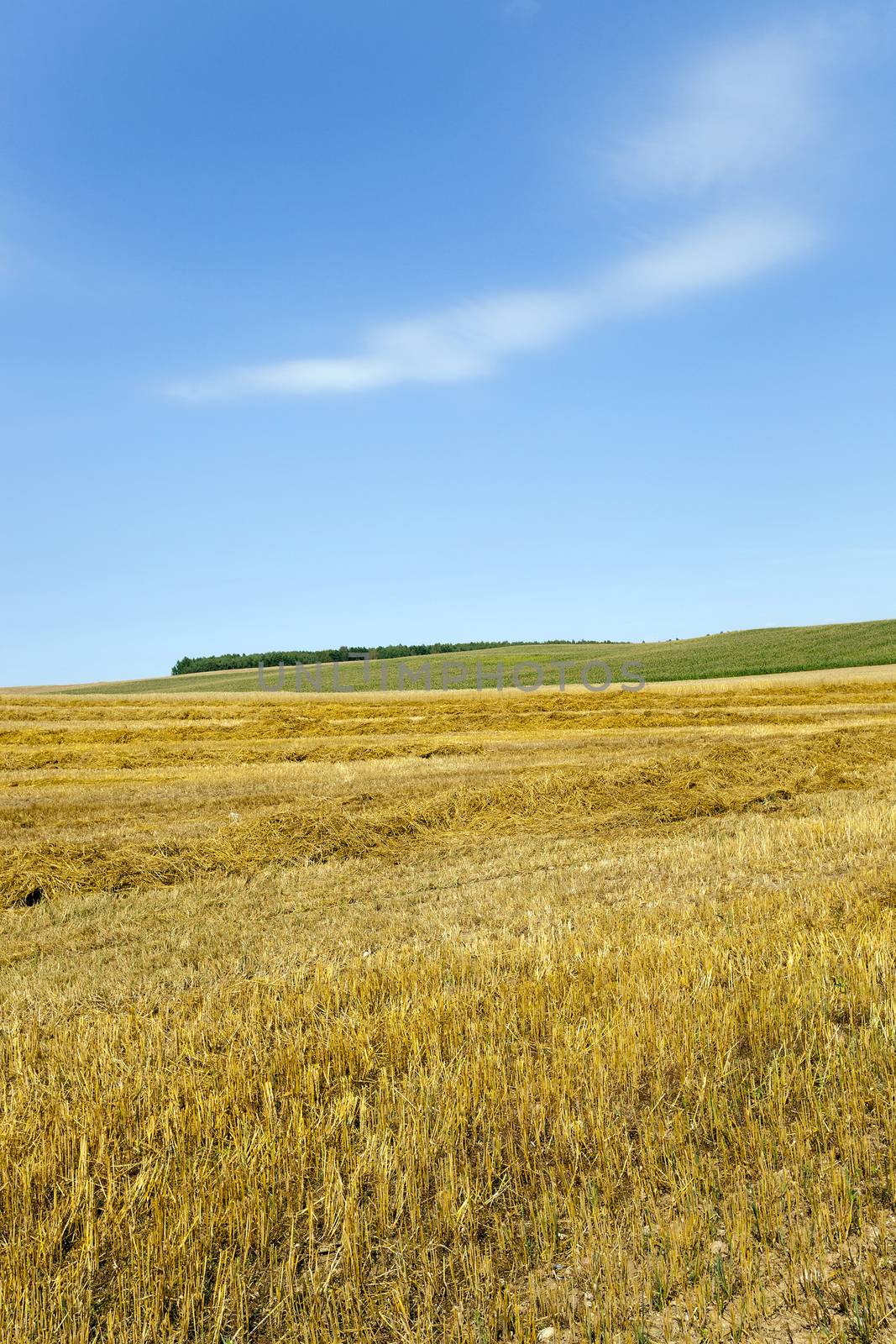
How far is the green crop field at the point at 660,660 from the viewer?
191 ft

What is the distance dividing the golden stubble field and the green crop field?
47255mm

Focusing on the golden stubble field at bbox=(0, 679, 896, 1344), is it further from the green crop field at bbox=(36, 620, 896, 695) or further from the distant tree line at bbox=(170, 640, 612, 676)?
the distant tree line at bbox=(170, 640, 612, 676)

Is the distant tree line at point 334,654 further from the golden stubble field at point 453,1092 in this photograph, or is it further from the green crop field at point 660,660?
the golden stubble field at point 453,1092

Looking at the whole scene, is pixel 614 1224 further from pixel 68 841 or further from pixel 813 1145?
pixel 68 841

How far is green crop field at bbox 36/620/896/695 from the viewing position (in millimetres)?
58281

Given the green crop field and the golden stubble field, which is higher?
the green crop field

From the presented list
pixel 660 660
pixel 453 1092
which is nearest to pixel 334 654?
pixel 660 660

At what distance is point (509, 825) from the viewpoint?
14.2 metres

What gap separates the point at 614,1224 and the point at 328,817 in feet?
34.6

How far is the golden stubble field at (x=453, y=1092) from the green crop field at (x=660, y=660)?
47.3m

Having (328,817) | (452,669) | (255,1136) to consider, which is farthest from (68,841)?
(452,669)

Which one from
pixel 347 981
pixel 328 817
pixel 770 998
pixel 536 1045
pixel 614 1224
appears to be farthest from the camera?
pixel 328 817

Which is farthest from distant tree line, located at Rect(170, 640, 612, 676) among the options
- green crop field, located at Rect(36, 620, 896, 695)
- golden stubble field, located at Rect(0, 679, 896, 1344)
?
golden stubble field, located at Rect(0, 679, 896, 1344)

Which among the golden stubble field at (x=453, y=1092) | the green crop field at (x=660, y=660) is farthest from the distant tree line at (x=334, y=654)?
the golden stubble field at (x=453, y=1092)
